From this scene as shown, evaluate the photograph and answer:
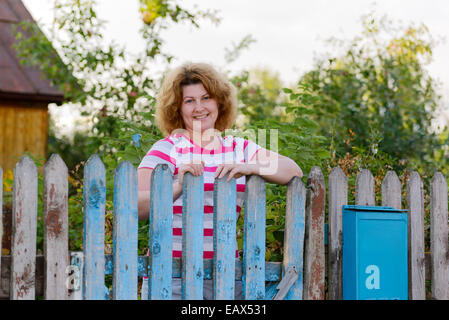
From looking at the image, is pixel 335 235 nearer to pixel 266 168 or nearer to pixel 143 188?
pixel 266 168

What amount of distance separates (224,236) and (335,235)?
67cm

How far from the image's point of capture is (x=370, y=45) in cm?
792

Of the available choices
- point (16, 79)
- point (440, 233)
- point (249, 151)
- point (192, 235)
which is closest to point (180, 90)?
point (249, 151)

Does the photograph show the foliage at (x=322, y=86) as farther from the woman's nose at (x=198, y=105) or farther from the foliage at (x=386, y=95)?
the woman's nose at (x=198, y=105)

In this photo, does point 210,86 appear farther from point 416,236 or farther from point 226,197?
point 416,236

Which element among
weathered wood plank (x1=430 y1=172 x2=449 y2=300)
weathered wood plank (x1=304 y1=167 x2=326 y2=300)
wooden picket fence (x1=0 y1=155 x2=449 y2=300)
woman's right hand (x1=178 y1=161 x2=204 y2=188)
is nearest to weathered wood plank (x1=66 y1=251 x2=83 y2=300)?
wooden picket fence (x1=0 y1=155 x2=449 y2=300)

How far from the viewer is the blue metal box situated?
317cm

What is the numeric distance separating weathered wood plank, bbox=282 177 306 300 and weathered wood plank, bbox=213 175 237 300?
0.32m

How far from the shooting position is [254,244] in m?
3.11

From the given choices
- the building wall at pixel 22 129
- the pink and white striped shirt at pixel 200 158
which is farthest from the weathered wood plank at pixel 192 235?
the building wall at pixel 22 129

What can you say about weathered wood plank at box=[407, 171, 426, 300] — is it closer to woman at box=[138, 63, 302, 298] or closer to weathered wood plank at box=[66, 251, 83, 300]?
woman at box=[138, 63, 302, 298]

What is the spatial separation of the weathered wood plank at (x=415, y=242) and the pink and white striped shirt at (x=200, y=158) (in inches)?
46.3
